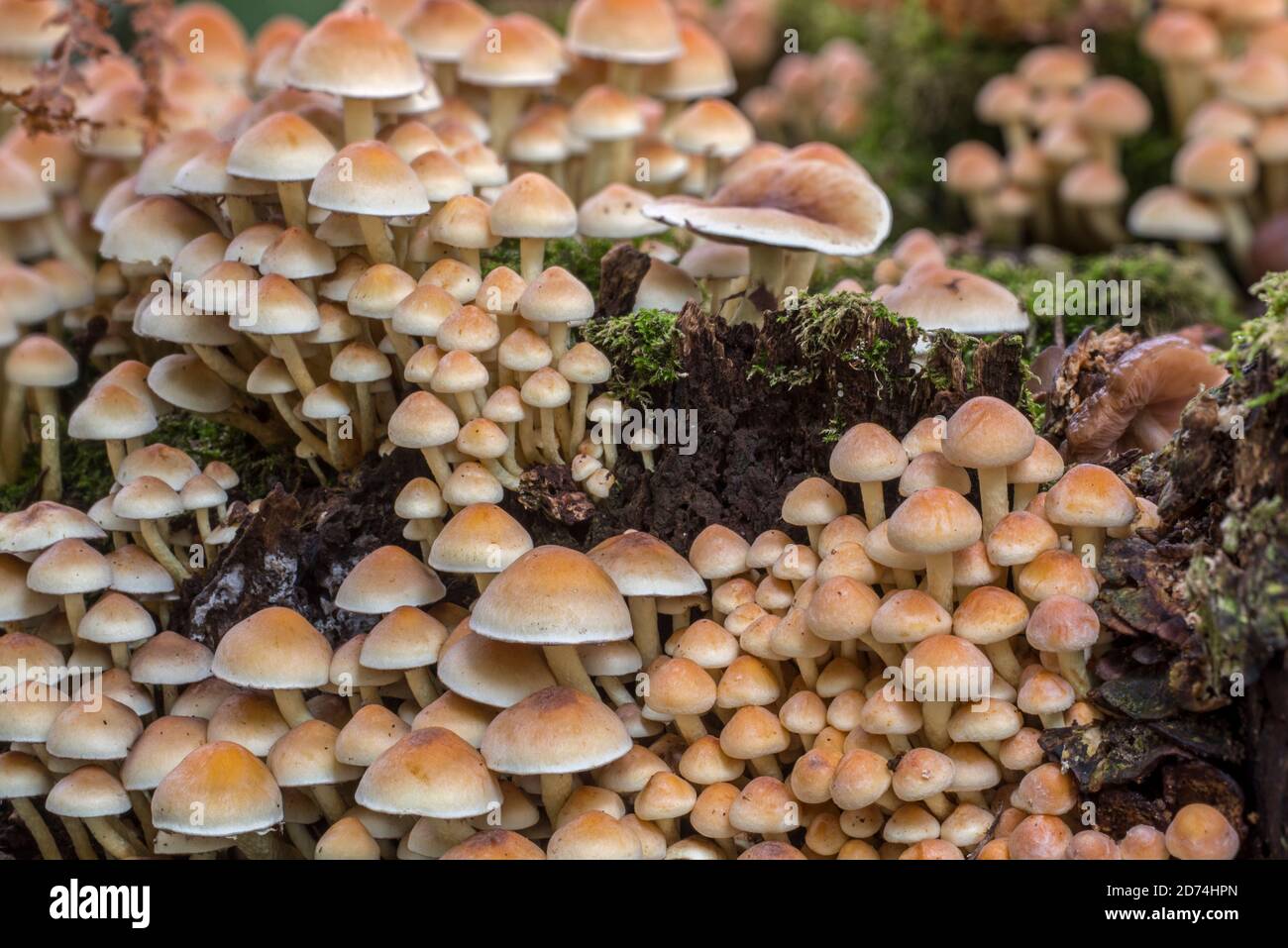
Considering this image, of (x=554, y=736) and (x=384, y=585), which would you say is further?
(x=384, y=585)

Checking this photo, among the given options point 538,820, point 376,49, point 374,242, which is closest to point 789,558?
point 538,820

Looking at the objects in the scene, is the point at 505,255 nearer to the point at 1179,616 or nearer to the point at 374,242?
the point at 374,242

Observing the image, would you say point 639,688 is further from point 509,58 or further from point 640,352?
point 509,58

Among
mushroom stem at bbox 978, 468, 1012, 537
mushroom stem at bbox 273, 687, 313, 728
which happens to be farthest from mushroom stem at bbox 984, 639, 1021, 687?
mushroom stem at bbox 273, 687, 313, 728

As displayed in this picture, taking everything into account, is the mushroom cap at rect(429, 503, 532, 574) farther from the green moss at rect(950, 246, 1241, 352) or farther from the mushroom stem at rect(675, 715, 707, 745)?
the green moss at rect(950, 246, 1241, 352)

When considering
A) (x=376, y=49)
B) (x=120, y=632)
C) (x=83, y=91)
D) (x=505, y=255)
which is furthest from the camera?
(x=83, y=91)

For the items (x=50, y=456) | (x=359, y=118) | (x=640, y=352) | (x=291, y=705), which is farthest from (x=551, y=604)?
(x=50, y=456)

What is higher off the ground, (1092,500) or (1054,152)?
(1054,152)
